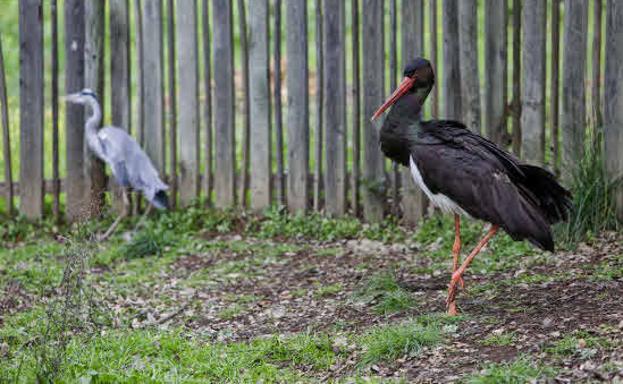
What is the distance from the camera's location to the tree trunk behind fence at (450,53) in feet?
28.8

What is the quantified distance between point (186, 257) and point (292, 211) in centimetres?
114

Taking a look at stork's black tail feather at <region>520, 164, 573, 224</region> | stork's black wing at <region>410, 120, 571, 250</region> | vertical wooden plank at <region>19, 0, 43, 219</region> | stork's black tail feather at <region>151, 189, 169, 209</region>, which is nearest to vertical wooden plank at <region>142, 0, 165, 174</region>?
stork's black tail feather at <region>151, 189, 169, 209</region>

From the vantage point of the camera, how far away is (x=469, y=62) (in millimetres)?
8773

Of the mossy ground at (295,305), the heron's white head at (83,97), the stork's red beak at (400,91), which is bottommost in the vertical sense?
the mossy ground at (295,305)

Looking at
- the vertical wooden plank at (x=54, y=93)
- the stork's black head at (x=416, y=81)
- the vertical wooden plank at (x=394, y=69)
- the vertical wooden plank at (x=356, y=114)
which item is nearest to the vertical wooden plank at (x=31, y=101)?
the vertical wooden plank at (x=54, y=93)

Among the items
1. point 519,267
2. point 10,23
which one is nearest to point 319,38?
point 519,267

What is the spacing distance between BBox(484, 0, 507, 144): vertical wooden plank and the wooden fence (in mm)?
12

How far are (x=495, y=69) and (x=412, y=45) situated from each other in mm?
730

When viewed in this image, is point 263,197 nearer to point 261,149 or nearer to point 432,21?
point 261,149

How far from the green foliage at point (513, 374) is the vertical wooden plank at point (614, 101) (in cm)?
336

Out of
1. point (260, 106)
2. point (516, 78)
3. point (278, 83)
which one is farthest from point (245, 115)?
point (516, 78)

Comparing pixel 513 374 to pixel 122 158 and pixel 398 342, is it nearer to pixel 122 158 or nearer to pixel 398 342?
pixel 398 342

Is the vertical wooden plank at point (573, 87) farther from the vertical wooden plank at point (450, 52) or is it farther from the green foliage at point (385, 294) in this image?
Result: the green foliage at point (385, 294)

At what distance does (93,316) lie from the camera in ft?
22.7
